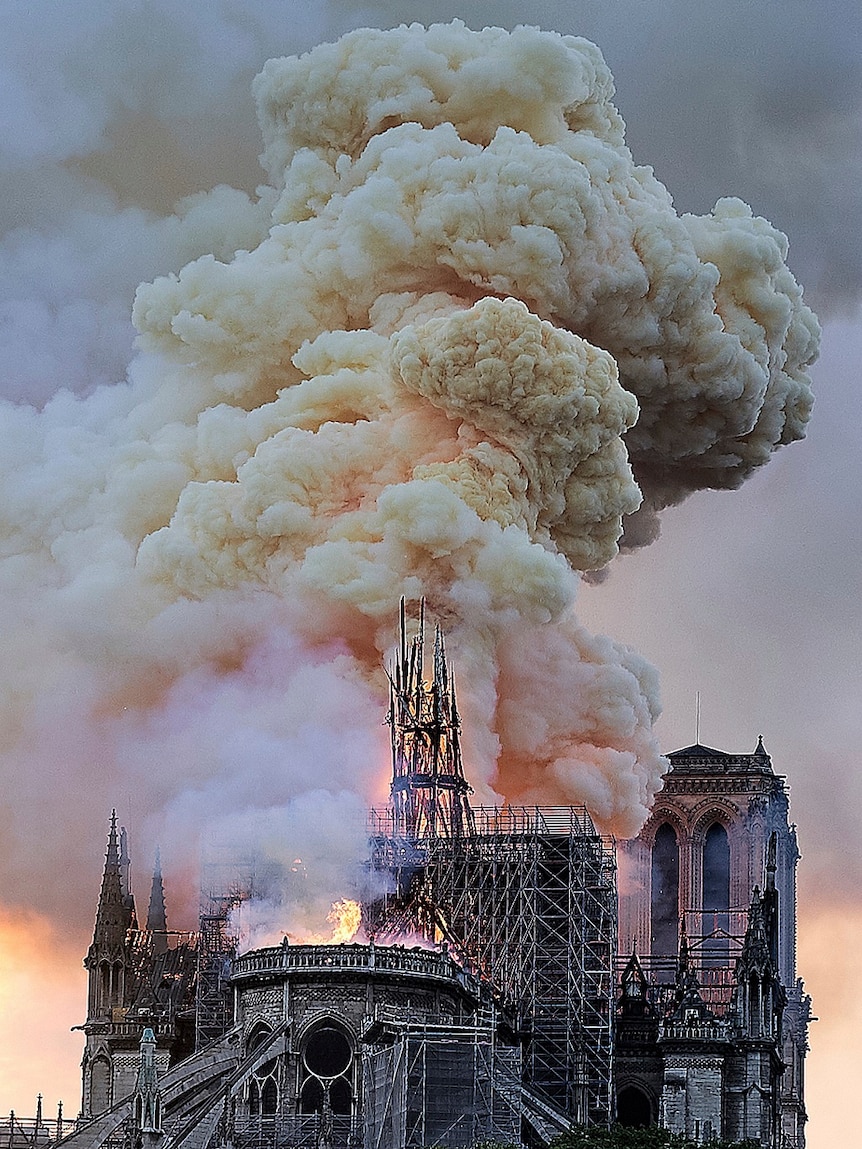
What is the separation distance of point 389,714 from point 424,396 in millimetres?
11893

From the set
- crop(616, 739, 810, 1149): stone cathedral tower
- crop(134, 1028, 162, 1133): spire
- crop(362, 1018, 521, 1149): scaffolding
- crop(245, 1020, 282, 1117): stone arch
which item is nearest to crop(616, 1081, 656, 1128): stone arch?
crop(616, 739, 810, 1149): stone cathedral tower

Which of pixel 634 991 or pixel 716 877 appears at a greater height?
pixel 716 877

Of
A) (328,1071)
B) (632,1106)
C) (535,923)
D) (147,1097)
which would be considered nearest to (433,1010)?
(328,1071)

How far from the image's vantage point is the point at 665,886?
159m

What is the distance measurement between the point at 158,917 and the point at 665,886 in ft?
108

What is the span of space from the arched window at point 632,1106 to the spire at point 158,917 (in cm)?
2206

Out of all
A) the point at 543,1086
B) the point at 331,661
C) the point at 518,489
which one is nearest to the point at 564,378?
the point at 518,489

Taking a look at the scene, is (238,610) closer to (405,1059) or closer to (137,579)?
(137,579)

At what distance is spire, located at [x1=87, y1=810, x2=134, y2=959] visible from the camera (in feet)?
423

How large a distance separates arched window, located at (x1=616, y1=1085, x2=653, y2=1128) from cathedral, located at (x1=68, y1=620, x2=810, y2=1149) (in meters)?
0.11

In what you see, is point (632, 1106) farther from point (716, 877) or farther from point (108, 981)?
point (716, 877)

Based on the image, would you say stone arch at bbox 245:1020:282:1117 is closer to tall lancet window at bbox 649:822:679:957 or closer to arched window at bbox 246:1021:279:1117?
arched window at bbox 246:1021:279:1117

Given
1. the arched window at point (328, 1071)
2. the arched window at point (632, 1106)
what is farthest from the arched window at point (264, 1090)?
the arched window at point (632, 1106)

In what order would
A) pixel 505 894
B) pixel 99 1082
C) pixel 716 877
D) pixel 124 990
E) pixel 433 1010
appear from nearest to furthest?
pixel 433 1010
pixel 505 894
pixel 99 1082
pixel 124 990
pixel 716 877
